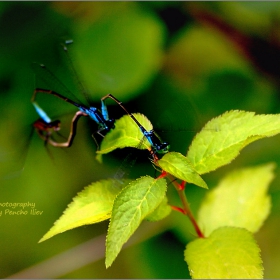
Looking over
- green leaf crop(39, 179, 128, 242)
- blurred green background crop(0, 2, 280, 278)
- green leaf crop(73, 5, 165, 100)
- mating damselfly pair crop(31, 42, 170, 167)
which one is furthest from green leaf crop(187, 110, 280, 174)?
green leaf crop(73, 5, 165, 100)

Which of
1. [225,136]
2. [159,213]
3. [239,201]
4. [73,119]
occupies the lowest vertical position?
[239,201]

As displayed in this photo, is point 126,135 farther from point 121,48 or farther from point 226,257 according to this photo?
point 121,48

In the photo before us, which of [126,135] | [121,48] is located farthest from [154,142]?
[121,48]

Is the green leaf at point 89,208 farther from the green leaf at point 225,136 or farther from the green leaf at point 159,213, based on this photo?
the green leaf at point 225,136

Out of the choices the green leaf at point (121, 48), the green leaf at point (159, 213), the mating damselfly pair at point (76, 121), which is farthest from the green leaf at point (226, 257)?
the green leaf at point (121, 48)

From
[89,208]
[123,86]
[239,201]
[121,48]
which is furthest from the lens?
[121,48]

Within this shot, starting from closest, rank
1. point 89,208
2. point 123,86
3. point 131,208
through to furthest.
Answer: point 131,208, point 89,208, point 123,86

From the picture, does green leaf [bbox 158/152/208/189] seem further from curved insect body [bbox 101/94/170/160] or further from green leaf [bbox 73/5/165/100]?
green leaf [bbox 73/5/165/100]
